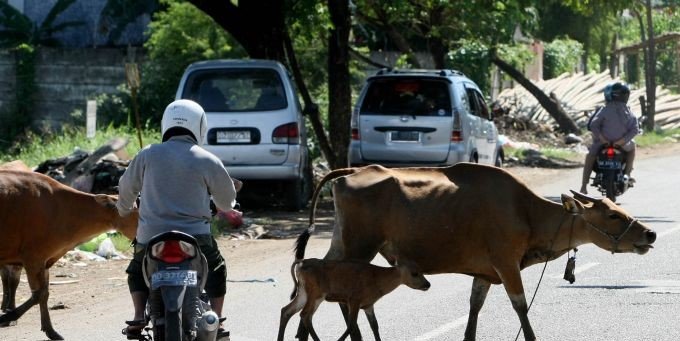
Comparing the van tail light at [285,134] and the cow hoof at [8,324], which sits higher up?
the van tail light at [285,134]

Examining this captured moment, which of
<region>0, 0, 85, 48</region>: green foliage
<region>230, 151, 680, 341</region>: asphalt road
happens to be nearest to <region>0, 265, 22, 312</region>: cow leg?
<region>230, 151, 680, 341</region>: asphalt road

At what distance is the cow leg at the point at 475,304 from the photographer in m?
8.75

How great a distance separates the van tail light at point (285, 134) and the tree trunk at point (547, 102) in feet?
59.2

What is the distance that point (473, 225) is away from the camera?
8.55m

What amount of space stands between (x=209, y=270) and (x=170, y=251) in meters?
0.65

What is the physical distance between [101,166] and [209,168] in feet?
35.0

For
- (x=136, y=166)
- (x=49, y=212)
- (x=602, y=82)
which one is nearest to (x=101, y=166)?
(x=49, y=212)

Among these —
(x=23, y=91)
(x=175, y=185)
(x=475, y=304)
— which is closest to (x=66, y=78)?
(x=23, y=91)

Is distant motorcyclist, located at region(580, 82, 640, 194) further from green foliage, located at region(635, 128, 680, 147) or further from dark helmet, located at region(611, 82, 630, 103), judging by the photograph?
green foliage, located at region(635, 128, 680, 147)

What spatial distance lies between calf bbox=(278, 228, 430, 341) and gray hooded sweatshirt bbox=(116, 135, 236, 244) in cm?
118

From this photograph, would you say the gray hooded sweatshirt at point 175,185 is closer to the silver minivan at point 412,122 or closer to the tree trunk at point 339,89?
the silver minivan at point 412,122

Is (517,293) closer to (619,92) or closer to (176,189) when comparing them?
(176,189)

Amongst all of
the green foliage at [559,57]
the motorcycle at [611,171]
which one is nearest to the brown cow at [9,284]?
the motorcycle at [611,171]

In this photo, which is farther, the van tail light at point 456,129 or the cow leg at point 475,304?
the van tail light at point 456,129
